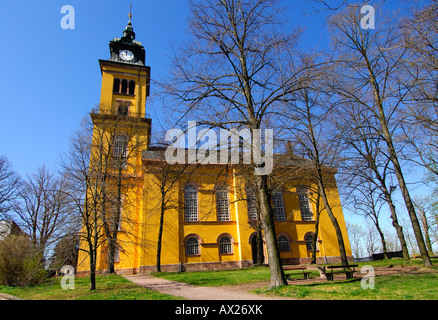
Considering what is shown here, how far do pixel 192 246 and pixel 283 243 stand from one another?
30.0 ft

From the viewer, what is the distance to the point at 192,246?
2427cm

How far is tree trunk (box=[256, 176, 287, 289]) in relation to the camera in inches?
352

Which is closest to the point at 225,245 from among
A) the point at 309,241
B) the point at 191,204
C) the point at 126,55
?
the point at 191,204

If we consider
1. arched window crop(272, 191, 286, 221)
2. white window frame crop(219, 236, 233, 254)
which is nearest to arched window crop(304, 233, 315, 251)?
arched window crop(272, 191, 286, 221)

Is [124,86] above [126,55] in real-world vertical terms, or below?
below

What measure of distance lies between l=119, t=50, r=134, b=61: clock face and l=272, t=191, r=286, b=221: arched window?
23596 millimetres

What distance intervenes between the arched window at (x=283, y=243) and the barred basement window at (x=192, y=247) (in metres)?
8.27

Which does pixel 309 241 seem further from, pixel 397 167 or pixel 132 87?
pixel 132 87

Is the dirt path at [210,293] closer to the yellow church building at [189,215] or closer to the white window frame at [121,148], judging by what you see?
the yellow church building at [189,215]

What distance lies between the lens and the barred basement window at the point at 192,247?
24.0 meters

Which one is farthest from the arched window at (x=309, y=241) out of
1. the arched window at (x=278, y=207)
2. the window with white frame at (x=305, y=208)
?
the arched window at (x=278, y=207)
